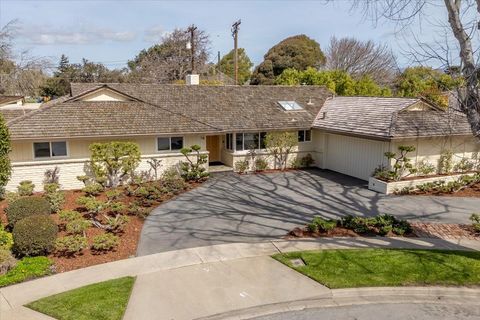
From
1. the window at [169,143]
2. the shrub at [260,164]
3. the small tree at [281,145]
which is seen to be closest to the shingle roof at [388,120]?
the small tree at [281,145]

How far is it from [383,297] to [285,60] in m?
45.1

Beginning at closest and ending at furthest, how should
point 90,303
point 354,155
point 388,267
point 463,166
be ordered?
point 90,303 < point 388,267 < point 463,166 < point 354,155

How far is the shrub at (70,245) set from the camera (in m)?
10.5

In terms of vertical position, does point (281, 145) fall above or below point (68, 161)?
above

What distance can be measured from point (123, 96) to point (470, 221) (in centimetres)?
1660

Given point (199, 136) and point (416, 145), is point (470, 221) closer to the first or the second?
point (416, 145)

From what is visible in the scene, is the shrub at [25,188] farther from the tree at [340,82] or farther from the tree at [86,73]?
the tree at [86,73]

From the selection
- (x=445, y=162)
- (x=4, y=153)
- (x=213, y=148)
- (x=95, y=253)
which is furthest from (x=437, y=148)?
(x=4, y=153)

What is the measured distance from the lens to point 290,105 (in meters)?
24.3

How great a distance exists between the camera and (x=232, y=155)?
21828 millimetres

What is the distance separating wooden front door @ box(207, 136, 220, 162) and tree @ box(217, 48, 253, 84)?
121ft

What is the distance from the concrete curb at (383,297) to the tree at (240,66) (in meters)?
52.0

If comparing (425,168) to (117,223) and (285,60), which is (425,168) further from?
(285,60)

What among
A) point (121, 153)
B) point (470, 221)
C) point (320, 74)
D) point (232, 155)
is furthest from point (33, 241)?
point (320, 74)
